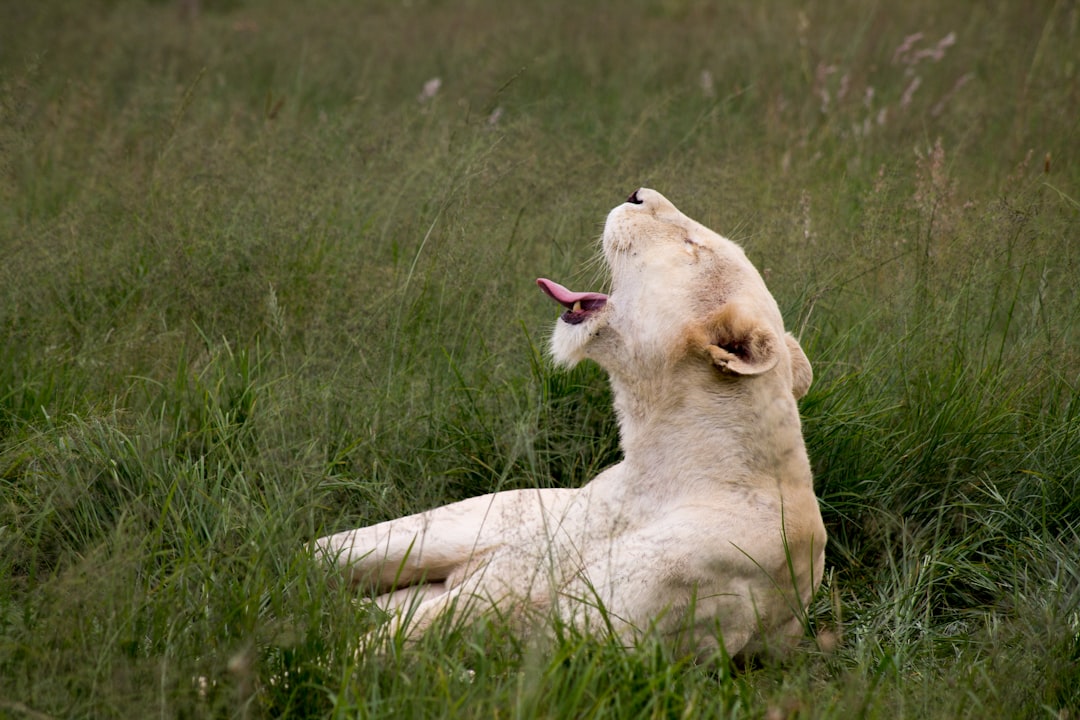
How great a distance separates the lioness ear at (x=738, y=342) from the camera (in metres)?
3.27

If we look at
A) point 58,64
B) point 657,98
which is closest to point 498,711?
point 657,98

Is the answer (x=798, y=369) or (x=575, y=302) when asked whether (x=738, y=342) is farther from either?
(x=575, y=302)

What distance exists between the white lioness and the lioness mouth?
0.04 ft

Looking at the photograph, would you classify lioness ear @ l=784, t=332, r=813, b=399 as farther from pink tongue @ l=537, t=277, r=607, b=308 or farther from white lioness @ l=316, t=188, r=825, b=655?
pink tongue @ l=537, t=277, r=607, b=308

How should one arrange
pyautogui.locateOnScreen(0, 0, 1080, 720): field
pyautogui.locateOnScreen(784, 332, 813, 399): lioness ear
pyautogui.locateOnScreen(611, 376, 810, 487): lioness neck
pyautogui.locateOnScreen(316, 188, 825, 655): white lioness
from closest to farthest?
pyautogui.locateOnScreen(0, 0, 1080, 720): field
pyautogui.locateOnScreen(316, 188, 825, 655): white lioness
pyautogui.locateOnScreen(611, 376, 810, 487): lioness neck
pyautogui.locateOnScreen(784, 332, 813, 399): lioness ear

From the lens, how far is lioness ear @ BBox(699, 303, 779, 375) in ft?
10.7

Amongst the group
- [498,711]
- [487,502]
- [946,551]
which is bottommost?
[946,551]

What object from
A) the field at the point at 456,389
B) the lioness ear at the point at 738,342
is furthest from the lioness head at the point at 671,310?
the field at the point at 456,389

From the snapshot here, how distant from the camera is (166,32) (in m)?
11.2

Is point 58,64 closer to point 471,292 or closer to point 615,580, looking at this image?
point 471,292

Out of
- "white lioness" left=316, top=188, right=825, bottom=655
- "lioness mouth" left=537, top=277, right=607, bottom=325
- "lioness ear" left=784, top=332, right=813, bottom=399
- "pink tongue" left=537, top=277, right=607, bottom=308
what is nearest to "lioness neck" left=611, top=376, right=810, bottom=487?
"white lioness" left=316, top=188, right=825, bottom=655

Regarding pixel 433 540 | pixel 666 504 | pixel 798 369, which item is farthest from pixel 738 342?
pixel 433 540

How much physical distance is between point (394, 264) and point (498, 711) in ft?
10.5

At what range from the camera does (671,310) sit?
3.51 meters
